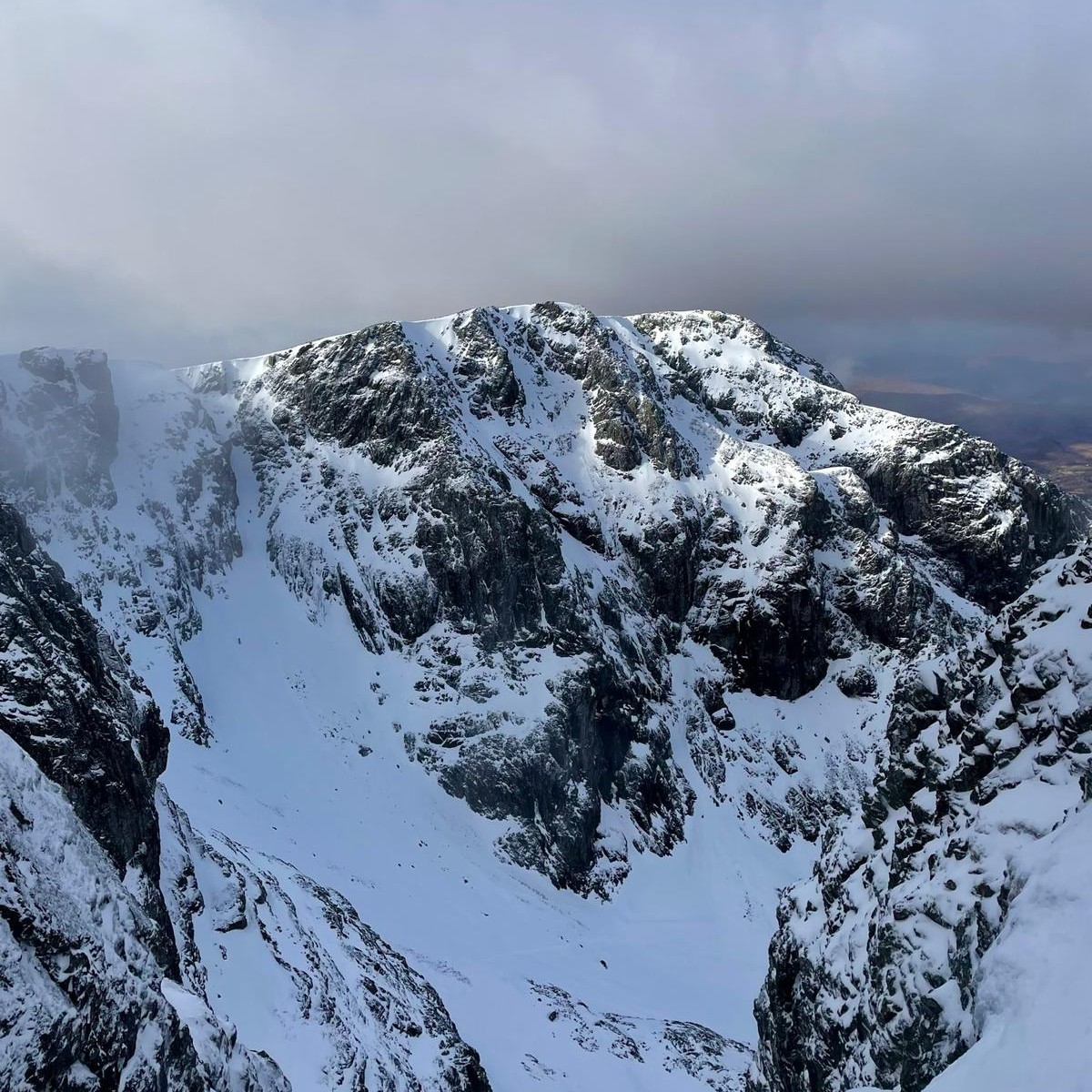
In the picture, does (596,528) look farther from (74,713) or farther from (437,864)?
(74,713)

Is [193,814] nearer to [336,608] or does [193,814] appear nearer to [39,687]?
[39,687]

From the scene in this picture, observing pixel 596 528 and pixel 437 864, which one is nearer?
pixel 437 864

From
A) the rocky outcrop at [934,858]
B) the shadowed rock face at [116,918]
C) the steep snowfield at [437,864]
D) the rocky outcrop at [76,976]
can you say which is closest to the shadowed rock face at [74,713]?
the shadowed rock face at [116,918]

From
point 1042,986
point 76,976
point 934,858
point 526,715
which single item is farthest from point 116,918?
point 526,715

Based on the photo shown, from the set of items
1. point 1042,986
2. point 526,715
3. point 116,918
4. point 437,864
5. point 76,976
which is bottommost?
point 437,864

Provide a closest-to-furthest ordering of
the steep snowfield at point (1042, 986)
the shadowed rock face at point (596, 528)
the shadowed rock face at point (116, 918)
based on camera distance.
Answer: the steep snowfield at point (1042, 986), the shadowed rock face at point (116, 918), the shadowed rock face at point (596, 528)

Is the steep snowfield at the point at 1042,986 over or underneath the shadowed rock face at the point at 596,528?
over

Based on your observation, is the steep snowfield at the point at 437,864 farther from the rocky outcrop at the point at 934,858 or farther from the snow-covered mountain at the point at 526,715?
the rocky outcrop at the point at 934,858

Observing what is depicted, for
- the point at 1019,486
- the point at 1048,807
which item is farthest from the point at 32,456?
the point at 1019,486

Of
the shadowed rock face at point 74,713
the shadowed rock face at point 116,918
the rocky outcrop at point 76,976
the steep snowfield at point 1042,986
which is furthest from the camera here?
the shadowed rock face at point 74,713
